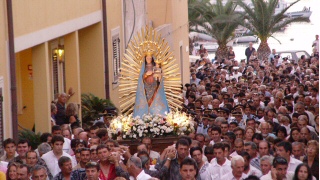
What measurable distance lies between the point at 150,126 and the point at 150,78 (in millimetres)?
1266

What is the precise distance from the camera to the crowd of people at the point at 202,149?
13.8 meters

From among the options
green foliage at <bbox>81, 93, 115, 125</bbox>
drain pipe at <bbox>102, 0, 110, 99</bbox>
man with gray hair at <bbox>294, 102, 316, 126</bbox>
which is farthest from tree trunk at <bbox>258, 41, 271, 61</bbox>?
man with gray hair at <bbox>294, 102, 316, 126</bbox>

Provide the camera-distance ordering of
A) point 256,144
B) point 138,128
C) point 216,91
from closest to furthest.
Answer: point 256,144 < point 138,128 < point 216,91

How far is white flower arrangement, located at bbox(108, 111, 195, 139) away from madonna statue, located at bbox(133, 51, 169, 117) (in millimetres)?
566

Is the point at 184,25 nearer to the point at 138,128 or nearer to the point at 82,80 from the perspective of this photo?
the point at 82,80

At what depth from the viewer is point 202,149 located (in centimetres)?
Result: 1681

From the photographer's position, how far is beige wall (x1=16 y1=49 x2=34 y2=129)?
25172 millimetres

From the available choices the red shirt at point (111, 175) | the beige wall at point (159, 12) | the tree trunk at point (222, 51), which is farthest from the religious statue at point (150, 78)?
the tree trunk at point (222, 51)

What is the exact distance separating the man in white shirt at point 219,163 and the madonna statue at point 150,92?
5557 millimetres

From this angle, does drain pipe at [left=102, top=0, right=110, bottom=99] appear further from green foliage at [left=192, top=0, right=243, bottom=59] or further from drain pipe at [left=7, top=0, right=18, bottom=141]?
green foliage at [left=192, top=0, right=243, bottom=59]

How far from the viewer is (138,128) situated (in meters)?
19.8

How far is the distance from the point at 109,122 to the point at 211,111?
2.28m

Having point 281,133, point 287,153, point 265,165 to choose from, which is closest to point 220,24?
point 281,133

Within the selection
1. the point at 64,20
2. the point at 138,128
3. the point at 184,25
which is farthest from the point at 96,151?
the point at 184,25
